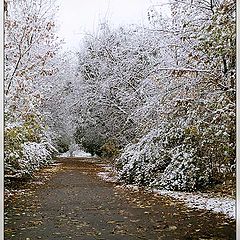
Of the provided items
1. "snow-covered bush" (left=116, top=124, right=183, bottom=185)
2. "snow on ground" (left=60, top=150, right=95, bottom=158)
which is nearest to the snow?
"snow-covered bush" (left=116, top=124, right=183, bottom=185)

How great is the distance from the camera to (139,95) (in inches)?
101

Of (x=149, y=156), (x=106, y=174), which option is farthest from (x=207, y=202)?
(x=106, y=174)

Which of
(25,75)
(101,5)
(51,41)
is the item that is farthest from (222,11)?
(25,75)

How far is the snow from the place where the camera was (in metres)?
2.46

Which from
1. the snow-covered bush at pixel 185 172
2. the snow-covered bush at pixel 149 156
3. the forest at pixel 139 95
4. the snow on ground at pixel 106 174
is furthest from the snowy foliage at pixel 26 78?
the snow-covered bush at pixel 185 172

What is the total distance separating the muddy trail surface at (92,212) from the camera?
2.35 metres

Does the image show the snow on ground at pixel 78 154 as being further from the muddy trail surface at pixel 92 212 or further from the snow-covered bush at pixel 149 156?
the snow-covered bush at pixel 149 156

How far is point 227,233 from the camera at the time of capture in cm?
242

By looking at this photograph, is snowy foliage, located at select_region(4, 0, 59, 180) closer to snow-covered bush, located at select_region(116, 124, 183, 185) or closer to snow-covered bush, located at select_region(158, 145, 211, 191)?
snow-covered bush, located at select_region(116, 124, 183, 185)

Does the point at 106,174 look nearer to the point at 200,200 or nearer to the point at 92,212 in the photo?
the point at 92,212

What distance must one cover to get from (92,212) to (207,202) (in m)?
0.62

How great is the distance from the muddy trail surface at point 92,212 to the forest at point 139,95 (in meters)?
0.09

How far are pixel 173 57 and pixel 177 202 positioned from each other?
31.0 inches

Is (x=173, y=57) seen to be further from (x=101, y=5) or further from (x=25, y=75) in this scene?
(x=25, y=75)
